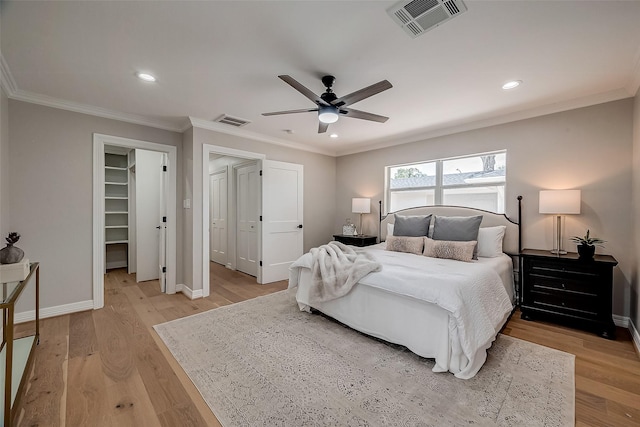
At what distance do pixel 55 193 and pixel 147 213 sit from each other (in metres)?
1.68

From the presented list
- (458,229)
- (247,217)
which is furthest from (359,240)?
(247,217)

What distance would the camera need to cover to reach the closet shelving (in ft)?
18.2

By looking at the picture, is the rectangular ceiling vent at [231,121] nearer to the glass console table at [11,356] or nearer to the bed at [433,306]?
the bed at [433,306]

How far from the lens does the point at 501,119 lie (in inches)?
143

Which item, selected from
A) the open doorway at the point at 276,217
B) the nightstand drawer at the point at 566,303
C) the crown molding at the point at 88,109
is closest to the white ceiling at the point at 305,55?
the crown molding at the point at 88,109

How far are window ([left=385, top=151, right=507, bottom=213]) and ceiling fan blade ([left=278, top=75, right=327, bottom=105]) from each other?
2.68m

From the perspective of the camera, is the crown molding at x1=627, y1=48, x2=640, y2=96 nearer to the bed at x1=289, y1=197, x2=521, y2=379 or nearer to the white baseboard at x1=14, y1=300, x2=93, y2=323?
the bed at x1=289, y1=197, x2=521, y2=379

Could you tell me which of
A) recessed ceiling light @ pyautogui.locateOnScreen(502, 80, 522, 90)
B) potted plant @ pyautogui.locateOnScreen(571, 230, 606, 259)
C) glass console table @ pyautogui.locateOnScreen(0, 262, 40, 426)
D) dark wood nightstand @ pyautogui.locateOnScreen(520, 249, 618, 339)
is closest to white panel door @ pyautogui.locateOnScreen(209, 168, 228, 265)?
glass console table @ pyautogui.locateOnScreen(0, 262, 40, 426)

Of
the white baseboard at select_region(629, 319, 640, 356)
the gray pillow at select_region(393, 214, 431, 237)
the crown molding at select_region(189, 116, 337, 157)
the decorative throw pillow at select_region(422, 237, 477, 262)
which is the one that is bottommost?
the white baseboard at select_region(629, 319, 640, 356)

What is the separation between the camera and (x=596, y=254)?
3.01 metres

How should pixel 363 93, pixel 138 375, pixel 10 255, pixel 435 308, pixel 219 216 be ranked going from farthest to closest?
pixel 219 216 → pixel 363 93 → pixel 435 308 → pixel 138 375 → pixel 10 255

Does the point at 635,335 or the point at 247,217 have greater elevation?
the point at 247,217

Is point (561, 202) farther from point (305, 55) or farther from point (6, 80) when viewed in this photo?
point (6, 80)

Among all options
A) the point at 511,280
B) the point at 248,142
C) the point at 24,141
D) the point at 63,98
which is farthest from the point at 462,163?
the point at 24,141
